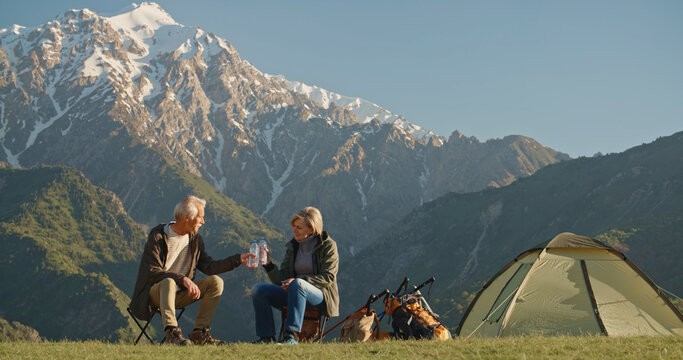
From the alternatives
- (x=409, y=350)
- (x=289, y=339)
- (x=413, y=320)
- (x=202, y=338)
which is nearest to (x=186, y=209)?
(x=202, y=338)

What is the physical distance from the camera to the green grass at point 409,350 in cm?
1069

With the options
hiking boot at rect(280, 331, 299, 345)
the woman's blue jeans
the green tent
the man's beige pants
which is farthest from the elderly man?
the green tent

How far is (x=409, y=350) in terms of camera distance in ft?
37.3

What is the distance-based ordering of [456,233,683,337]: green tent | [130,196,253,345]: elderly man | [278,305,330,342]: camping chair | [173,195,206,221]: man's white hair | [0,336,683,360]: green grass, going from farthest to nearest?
[456,233,683,337]: green tent < [278,305,330,342]: camping chair < [173,195,206,221]: man's white hair < [130,196,253,345]: elderly man < [0,336,683,360]: green grass

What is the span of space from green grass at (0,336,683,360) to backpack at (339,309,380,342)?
4.08 feet

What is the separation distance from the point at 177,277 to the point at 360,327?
4.45 m

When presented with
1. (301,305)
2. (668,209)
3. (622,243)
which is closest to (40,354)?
(301,305)

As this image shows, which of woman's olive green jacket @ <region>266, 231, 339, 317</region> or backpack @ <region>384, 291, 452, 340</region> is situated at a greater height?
woman's olive green jacket @ <region>266, 231, 339, 317</region>

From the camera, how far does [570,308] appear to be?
17.7 metres

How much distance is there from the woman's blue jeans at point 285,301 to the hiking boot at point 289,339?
126 mm

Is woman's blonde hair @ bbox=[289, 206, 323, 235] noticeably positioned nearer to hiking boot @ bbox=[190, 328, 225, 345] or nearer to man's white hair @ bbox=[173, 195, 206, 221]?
man's white hair @ bbox=[173, 195, 206, 221]

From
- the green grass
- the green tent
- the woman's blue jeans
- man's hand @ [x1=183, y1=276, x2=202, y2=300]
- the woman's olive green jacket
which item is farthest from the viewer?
the green tent

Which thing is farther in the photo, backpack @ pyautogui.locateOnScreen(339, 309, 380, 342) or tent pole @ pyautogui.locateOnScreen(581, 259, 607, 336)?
tent pole @ pyautogui.locateOnScreen(581, 259, 607, 336)

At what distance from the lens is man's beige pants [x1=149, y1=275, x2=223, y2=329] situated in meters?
12.1
